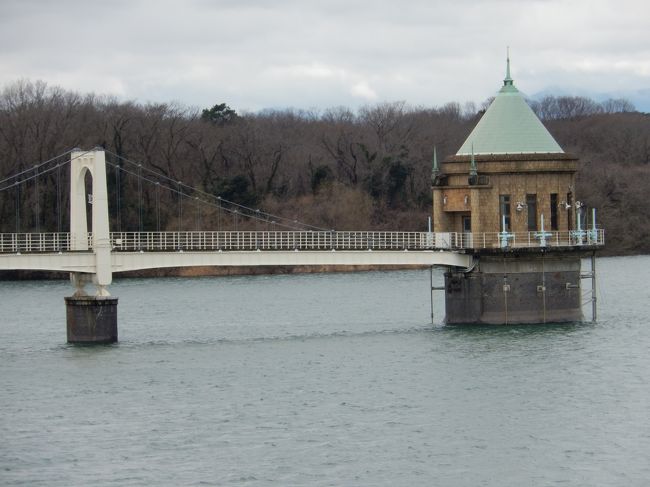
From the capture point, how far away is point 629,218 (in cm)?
13250

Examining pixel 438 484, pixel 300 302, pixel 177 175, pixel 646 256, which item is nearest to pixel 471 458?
pixel 438 484

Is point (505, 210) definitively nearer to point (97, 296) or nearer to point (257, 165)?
point (97, 296)

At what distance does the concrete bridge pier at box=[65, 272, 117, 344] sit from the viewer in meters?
61.3

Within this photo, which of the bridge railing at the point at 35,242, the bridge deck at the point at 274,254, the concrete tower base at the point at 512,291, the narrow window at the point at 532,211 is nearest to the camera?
the bridge deck at the point at 274,254

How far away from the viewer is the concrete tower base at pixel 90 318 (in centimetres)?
6131

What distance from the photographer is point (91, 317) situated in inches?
2421

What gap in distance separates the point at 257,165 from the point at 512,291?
6556cm

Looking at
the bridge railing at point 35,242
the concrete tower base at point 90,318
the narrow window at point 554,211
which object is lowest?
the concrete tower base at point 90,318

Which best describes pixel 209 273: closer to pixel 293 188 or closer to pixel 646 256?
pixel 293 188

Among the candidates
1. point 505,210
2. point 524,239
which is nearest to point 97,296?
point 505,210

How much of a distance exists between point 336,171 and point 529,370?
78.1 meters

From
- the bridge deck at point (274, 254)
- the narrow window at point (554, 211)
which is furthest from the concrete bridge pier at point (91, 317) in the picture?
the narrow window at point (554, 211)

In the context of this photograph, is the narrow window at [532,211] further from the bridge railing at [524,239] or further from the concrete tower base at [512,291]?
the concrete tower base at [512,291]

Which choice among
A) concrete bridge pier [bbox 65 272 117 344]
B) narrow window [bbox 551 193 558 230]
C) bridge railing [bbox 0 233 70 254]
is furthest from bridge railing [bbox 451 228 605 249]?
bridge railing [bbox 0 233 70 254]
